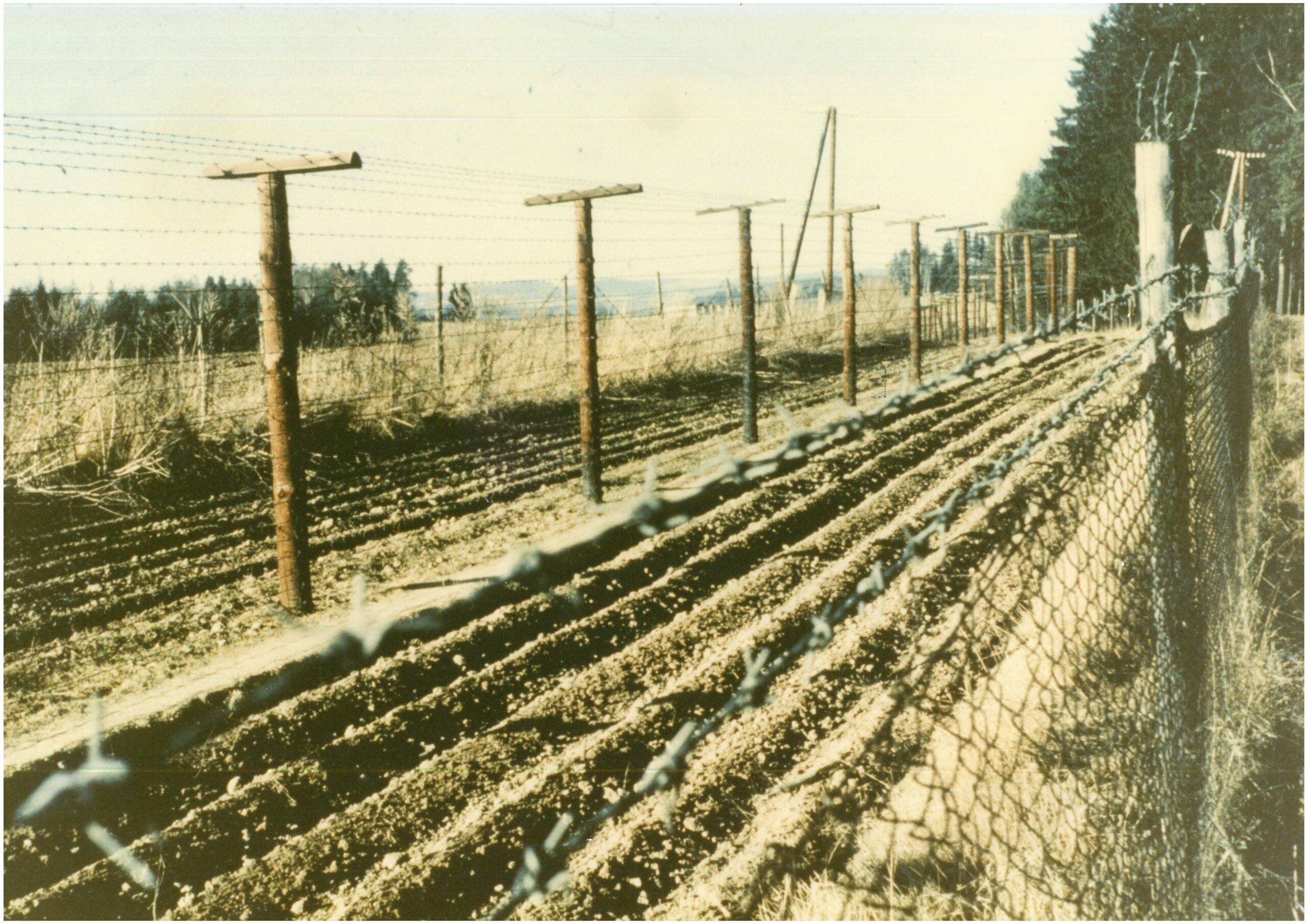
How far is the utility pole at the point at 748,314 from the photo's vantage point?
26.6 feet

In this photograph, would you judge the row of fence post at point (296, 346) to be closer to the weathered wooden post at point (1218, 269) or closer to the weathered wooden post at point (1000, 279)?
the weathered wooden post at point (1218, 269)

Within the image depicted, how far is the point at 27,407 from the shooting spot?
19.6 feet

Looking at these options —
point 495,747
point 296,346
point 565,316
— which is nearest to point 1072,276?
point 565,316

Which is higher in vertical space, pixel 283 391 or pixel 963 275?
pixel 963 275

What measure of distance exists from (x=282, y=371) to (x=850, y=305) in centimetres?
714

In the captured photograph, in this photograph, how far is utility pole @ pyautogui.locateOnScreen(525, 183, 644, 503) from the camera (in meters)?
5.67

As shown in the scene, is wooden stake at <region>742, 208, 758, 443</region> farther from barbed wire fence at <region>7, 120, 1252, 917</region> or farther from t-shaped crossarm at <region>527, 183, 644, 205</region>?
barbed wire fence at <region>7, 120, 1252, 917</region>

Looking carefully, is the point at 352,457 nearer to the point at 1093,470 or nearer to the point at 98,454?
the point at 98,454

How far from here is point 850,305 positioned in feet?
32.2

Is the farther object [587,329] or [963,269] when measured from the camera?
[963,269]

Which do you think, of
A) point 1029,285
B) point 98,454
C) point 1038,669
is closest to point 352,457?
point 98,454

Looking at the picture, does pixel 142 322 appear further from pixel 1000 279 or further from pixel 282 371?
pixel 1000 279

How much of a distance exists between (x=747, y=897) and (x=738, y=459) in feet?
5.12

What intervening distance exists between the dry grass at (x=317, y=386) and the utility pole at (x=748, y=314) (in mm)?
2083
